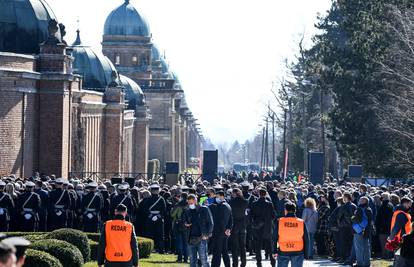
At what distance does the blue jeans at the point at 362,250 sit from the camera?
87.0 ft

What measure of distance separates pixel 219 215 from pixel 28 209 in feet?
18.7

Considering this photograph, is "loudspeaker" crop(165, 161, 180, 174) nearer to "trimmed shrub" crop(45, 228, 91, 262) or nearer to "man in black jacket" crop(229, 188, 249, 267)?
"man in black jacket" crop(229, 188, 249, 267)

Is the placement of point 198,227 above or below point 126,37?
below

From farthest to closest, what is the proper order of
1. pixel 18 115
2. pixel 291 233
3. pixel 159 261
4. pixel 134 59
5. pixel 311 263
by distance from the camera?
1. pixel 134 59
2. pixel 18 115
3. pixel 311 263
4. pixel 159 261
5. pixel 291 233

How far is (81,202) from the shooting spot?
29.4 m

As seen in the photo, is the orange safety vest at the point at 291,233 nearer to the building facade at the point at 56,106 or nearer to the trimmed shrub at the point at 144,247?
the trimmed shrub at the point at 144,247

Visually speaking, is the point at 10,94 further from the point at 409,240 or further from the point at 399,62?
the point at 409,240

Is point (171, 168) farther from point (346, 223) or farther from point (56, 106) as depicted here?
point (346, 223)

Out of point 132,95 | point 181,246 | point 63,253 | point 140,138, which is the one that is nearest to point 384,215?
point 181,246

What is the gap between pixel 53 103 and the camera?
4653 cm

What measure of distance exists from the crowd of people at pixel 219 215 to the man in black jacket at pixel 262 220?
20mm

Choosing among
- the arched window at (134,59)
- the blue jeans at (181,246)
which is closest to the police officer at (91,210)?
the blue jeans at (181,246)

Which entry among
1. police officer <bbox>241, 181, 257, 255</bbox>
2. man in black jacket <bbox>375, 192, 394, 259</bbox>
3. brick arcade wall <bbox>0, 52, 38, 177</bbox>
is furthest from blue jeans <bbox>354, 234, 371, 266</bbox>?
brick arcade wall <bbox>0, 52, 38, 177</bbox>

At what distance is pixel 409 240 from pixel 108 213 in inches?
501
